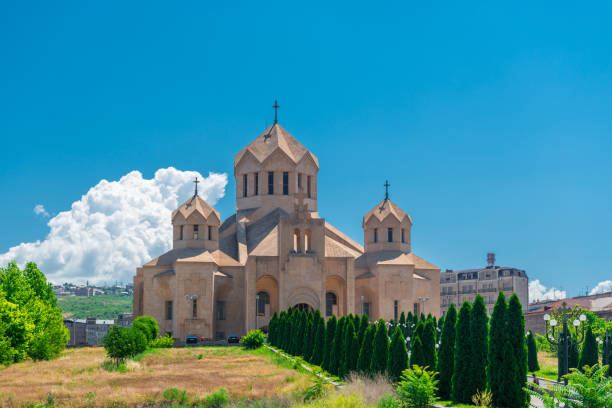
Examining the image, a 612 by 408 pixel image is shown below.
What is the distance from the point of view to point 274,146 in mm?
58312

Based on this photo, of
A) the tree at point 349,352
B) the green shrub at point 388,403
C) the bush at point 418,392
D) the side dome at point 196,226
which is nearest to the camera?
the green shrub at point 388,403

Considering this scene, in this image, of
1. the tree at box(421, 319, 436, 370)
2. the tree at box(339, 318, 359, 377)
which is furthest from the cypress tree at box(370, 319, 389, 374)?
the tree at box(339, 318, 359, 377)

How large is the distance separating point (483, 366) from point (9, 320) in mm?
23517

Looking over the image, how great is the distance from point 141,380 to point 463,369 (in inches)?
490

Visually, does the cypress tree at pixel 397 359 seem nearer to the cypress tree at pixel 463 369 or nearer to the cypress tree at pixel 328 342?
the cypress tree at pixel 463 369

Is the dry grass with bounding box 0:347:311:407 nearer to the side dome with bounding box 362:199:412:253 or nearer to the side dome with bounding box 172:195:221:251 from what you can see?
the side dome with bounding box 172:195:221:251

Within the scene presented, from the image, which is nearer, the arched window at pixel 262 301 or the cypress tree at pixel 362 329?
the cypress tree at pixel 362 329

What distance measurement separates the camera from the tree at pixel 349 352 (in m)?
24.8

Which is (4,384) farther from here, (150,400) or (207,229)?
(207,229)

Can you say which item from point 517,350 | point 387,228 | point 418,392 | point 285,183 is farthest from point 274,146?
point 418,392

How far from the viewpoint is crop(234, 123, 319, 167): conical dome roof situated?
5788 centimetres

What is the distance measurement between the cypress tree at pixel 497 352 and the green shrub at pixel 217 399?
25.5ft

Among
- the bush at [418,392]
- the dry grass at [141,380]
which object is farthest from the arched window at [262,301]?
the bush at [418,392]

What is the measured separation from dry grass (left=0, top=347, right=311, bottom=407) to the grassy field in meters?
128
